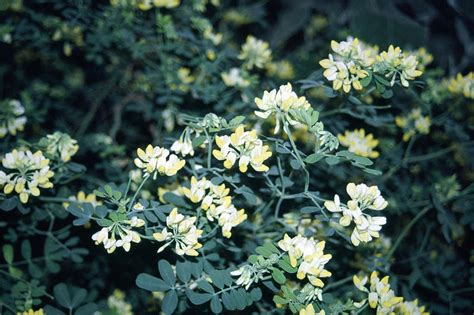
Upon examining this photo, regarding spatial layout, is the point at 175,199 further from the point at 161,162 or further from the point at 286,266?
the point at 286,266

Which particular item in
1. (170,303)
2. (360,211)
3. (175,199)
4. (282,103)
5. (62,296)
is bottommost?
(62,296)

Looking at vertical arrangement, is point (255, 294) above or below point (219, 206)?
below

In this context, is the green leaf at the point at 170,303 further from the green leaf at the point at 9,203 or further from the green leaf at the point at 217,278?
the green leaf at the point at 9,203

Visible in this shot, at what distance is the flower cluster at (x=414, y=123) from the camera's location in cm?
130

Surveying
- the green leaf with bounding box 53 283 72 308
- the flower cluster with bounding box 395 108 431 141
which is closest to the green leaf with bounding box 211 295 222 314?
the green leaf with bounding box 53 283 72 308

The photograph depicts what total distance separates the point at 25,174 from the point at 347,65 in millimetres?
720

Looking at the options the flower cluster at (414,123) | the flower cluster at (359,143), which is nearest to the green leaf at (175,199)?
the flower cluster at (359,143)

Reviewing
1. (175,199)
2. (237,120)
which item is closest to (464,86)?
(237,120)

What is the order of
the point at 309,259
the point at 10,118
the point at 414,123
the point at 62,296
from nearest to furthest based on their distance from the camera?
the point at 309,259, the point at 62,296, the point at 10,118, the point at 414,123

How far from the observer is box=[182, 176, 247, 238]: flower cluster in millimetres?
821

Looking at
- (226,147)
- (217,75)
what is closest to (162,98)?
(217,75)

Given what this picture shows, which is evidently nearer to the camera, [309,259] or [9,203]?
[309,259]

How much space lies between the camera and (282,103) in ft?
2.66

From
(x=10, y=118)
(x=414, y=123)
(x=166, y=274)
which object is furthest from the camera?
(x=414, y=123)
